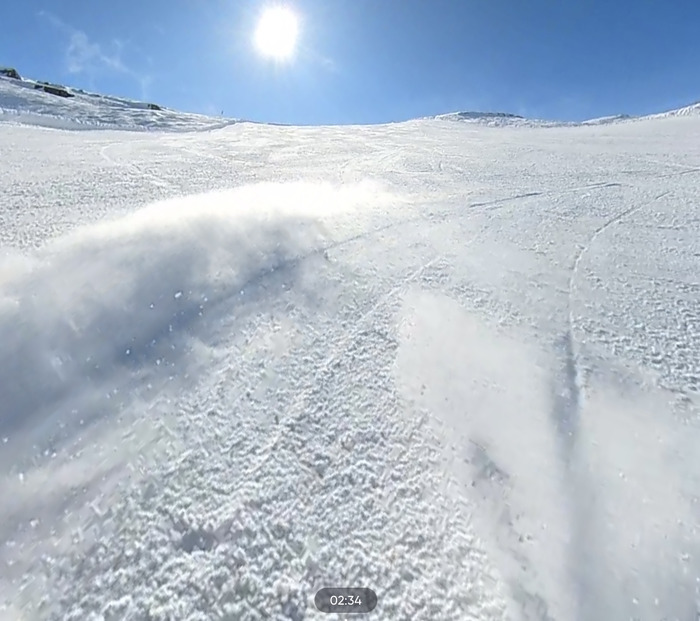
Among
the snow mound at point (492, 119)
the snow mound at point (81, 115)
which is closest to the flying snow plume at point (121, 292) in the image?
the snow mound at point (81, 115)

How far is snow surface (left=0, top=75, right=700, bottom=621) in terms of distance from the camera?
1.63 metres

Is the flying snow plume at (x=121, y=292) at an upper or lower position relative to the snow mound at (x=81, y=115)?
lower

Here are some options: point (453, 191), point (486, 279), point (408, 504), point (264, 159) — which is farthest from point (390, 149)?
point (408, 504)

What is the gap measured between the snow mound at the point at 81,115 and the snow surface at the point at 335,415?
1031cm

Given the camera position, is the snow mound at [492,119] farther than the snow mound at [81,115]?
Yes

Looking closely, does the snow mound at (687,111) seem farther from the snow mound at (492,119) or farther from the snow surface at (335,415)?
the snow surface at (335,415)

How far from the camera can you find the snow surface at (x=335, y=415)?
163cm
